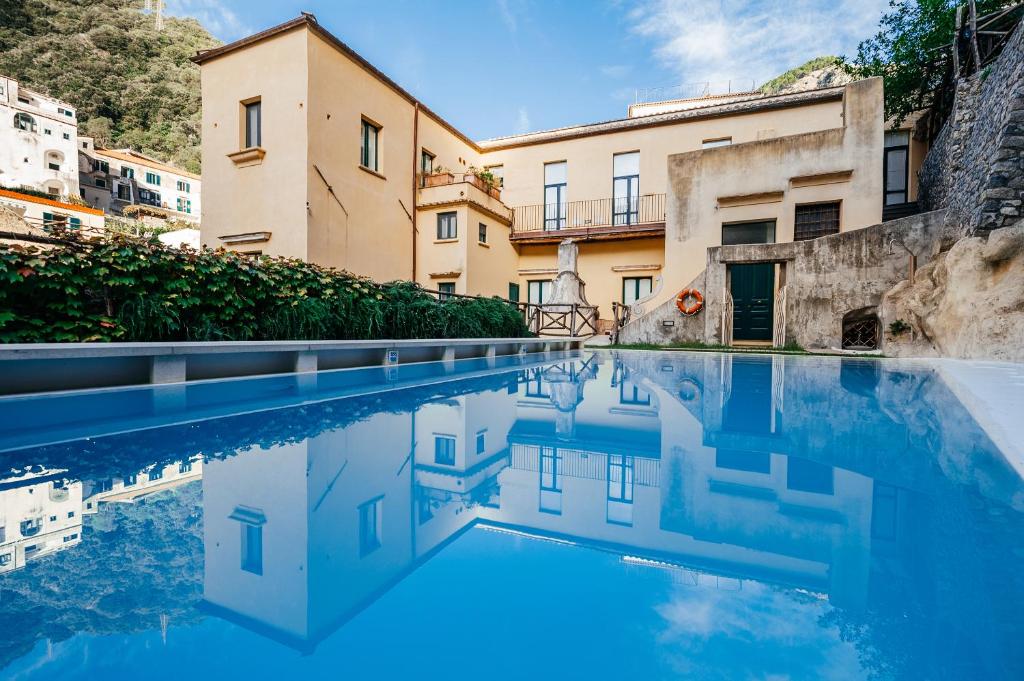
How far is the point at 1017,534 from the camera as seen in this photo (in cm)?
148

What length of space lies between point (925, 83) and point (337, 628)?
22.9 meters

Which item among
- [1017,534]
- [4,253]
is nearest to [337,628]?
[1017,534]

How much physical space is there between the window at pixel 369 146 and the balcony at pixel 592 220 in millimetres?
6241

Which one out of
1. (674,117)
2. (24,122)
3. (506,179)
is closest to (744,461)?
(674,117)

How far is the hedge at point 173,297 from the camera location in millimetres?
4113

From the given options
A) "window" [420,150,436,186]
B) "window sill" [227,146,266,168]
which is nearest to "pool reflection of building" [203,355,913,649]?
"window sill" [227,146,266,168]

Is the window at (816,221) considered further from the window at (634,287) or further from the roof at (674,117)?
the window at (634,287)

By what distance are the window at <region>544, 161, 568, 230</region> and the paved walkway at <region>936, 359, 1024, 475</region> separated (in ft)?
47.0

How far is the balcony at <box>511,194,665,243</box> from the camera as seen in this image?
17.3m

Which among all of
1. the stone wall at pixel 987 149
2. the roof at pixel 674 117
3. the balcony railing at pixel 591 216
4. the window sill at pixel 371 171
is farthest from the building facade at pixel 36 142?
the stone wall at pixel 987 149

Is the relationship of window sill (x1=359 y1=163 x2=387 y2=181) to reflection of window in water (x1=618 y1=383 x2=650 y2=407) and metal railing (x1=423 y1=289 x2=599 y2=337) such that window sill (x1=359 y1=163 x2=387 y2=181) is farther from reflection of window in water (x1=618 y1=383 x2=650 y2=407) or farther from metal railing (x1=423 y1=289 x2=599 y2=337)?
reflection of window in water (x1=618 y1=383 x2=650 y2=407)

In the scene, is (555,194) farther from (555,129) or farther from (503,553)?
(503,553)

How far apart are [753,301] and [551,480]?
44.6ft

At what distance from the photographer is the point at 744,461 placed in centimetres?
243
